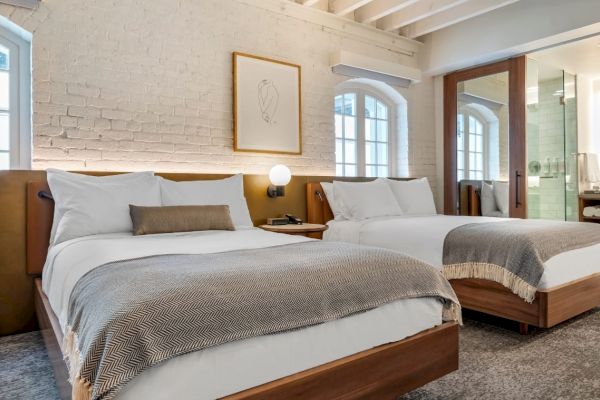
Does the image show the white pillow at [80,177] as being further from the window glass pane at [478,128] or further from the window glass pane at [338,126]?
the window glass pane at [478,128]

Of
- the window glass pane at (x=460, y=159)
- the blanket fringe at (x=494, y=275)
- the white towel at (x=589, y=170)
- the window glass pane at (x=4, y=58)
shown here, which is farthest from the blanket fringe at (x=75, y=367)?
the white towel at (x=589, y=170)

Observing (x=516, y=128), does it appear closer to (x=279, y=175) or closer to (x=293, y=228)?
(x=279, y=175)

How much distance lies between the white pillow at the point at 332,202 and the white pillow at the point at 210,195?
978 millimetres

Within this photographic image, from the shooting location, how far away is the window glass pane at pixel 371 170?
4797 mm

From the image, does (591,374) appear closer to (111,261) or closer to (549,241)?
(549,241)

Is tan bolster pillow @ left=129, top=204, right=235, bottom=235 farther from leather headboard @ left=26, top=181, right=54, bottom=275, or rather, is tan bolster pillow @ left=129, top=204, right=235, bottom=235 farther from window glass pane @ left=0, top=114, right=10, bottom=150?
window glass pane @ left=0, top=114, right=10, bottom=150

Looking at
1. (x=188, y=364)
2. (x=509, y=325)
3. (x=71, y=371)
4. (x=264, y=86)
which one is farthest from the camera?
(x=264, y=86)

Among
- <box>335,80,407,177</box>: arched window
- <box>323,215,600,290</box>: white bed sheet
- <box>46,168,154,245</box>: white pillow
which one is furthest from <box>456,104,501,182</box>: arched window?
<box>46,168,154,245</box>: white pillow

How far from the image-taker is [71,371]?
122 centimetres

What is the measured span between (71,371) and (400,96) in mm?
4484

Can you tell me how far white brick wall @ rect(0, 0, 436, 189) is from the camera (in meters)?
2.86

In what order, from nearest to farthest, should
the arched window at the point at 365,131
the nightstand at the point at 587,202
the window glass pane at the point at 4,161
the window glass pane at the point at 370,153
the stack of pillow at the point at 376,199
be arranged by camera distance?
the window glass pane at the point at 4,161
the stack of pillow at the point at 376,199
the arched window at the point at 365,131
the window glass pane at the point at 370,153
the nightstand at the point at 587,202

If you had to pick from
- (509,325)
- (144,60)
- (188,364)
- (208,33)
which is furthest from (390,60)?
(188,364)

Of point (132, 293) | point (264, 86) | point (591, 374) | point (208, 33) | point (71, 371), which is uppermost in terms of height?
point (208, 33)
